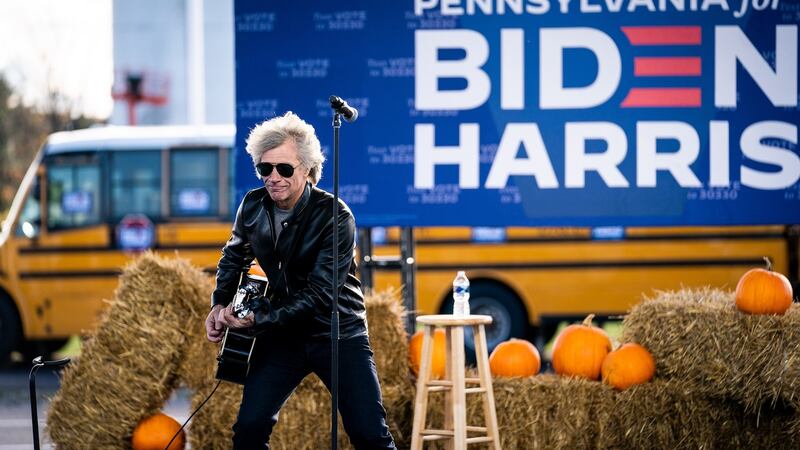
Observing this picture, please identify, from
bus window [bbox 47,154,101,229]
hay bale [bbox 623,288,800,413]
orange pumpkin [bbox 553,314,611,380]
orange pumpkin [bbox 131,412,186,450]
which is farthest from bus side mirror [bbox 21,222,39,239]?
hay bale [bbox 623,288,800,413]

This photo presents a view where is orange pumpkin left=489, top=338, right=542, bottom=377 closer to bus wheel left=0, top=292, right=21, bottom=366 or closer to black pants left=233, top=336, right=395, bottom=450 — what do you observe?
black pants left=233, top=336, right=395, bottom=450

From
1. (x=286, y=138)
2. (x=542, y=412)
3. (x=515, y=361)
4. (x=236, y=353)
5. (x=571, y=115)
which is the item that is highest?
(x=571, y=115)

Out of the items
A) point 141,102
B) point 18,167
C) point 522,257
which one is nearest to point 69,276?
point 522,257

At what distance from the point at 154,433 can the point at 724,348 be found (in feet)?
11.4

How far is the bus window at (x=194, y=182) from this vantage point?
48.4 ft

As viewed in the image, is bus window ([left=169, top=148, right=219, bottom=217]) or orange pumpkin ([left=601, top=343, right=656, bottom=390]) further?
bus window ([left=169, top=148, right=219, bottom=217])

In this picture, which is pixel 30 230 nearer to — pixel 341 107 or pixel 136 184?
pixel 136 184

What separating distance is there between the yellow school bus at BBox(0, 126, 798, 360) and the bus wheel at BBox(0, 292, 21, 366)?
0.01 metres

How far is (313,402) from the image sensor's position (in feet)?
24.3

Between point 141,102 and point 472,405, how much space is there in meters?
18.8

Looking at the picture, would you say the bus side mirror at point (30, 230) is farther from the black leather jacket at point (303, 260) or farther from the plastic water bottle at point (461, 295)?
the black leather jacket at point (303, 260)

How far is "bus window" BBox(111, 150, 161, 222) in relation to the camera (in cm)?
1481

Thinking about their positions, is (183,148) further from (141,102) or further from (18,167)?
(18,167)

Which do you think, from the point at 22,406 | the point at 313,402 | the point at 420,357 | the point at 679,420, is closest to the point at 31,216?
the point at 22,406
